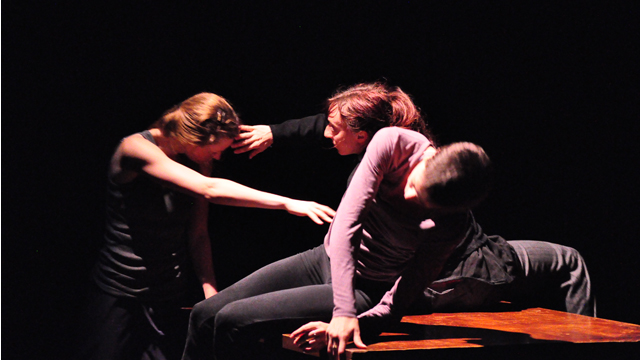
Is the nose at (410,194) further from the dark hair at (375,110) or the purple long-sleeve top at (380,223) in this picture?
the dark hair at (375,110)

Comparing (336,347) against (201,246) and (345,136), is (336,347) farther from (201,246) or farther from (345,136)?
(201,246)

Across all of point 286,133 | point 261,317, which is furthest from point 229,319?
point 286,133

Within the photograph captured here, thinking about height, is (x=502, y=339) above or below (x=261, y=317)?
below

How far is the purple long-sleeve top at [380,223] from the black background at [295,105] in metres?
0.90

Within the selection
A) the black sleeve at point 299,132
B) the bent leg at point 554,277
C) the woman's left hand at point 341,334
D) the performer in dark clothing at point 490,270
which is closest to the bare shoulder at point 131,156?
the performer in dark clothing at point 490,270

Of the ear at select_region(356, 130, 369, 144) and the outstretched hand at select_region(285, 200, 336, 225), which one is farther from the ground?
the ear at select_region(356, 130, 369, 144)

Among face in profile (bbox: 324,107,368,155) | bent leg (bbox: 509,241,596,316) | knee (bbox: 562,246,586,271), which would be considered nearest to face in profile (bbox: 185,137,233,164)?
face in profile (bbox: 324,107,368,155)

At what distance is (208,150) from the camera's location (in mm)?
2508

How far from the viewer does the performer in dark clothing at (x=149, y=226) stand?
242 cm

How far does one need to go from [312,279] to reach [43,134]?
1225 millimetres

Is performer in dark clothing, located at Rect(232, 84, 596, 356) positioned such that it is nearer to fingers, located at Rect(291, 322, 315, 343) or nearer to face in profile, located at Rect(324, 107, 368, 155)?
face in profile, located at Rect(324, 107, 368, 155)

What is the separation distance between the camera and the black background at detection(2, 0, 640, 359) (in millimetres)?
2447

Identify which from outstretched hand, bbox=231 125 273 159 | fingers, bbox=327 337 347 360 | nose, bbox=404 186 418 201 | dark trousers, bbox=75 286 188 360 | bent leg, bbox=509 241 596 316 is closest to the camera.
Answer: fingers, bbox=327 337 347 360

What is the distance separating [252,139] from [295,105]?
45cm
